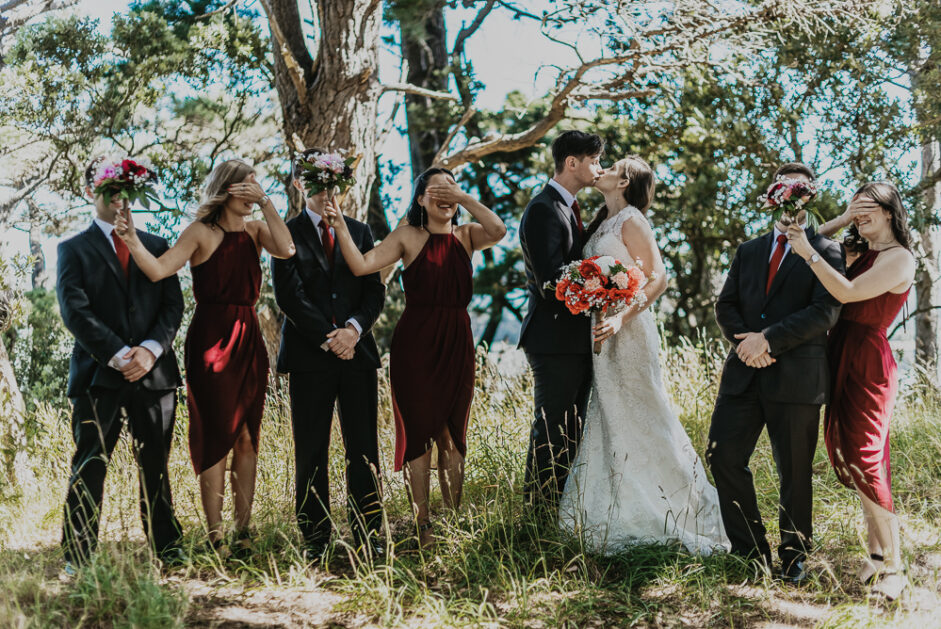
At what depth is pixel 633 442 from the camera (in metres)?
5.00

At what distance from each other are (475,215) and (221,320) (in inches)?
62.8

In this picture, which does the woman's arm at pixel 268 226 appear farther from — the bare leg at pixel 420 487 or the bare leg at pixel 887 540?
the bare leg at pixel 887 540

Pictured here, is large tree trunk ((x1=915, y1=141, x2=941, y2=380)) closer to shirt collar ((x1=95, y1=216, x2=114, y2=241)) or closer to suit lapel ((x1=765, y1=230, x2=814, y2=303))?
suit lapel ((x1=765, y1=230, x2=814, y2=303))

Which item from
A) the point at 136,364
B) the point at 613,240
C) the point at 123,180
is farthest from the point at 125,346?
the point at 613,240

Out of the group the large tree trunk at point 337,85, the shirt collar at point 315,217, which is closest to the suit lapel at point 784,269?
the shirt collar at point 315,217

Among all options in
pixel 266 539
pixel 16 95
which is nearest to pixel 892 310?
pixel 266 539

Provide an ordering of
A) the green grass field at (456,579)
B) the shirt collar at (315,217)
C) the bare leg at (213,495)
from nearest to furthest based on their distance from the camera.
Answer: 1. the green grass field at (456,579)
2. the bare leg at (213,495)
3. the shirt collar at (315,217)

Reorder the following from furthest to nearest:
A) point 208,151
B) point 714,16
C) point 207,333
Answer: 1. point 208,151
2. point 714,16
3. point 207,333

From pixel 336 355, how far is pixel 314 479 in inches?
29.0

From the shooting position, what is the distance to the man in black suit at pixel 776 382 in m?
4.40

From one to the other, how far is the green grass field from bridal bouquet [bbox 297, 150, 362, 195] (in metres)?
1.84

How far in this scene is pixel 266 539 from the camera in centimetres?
473

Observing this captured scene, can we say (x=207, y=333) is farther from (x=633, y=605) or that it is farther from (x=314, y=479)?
(x=633, y=605)

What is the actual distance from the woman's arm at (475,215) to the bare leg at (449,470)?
1205 mm
